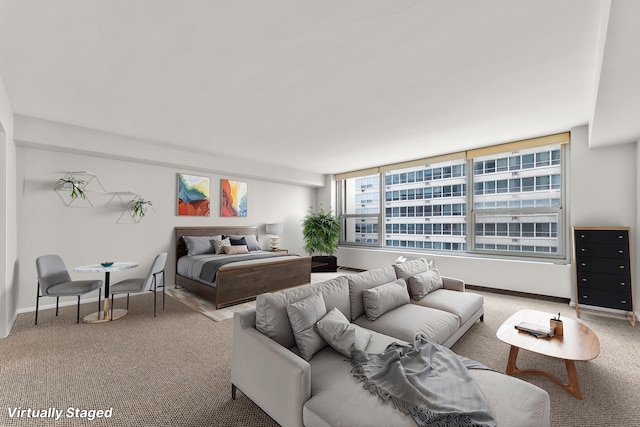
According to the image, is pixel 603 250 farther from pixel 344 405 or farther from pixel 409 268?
pixel 344 405

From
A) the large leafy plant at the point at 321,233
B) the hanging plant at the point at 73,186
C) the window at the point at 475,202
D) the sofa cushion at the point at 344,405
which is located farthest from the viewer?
the large leafy plant at the point at 321,233

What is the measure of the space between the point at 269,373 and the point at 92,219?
4.27 meters

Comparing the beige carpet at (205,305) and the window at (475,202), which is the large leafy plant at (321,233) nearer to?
the window at (475,202)

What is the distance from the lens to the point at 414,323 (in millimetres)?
2463

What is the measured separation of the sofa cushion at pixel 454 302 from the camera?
2.93 meters

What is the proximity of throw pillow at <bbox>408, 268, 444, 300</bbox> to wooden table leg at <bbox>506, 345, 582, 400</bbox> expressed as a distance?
0.98 meters

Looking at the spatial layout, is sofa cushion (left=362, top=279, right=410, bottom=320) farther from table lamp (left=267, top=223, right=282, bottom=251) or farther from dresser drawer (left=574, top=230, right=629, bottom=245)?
table lamp (left=267, top=223, right=282, bottom=251)

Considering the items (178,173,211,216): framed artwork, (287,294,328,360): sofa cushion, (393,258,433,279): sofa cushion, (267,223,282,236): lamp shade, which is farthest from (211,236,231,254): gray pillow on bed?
(287,294,328,360): sofa cushion

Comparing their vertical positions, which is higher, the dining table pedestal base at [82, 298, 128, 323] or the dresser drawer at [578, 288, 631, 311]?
the dresser drawer at [578, 288, 631, 311]

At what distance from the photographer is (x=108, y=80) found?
2.69 meters

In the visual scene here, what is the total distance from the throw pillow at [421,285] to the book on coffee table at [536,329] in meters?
0.93

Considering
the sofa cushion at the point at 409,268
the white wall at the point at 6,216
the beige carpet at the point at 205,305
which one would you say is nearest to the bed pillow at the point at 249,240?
the beige carpet at the point at 205,305

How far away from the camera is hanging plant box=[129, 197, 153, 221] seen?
4819 millimetres

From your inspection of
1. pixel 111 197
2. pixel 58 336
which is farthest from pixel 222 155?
pixel 58 336
